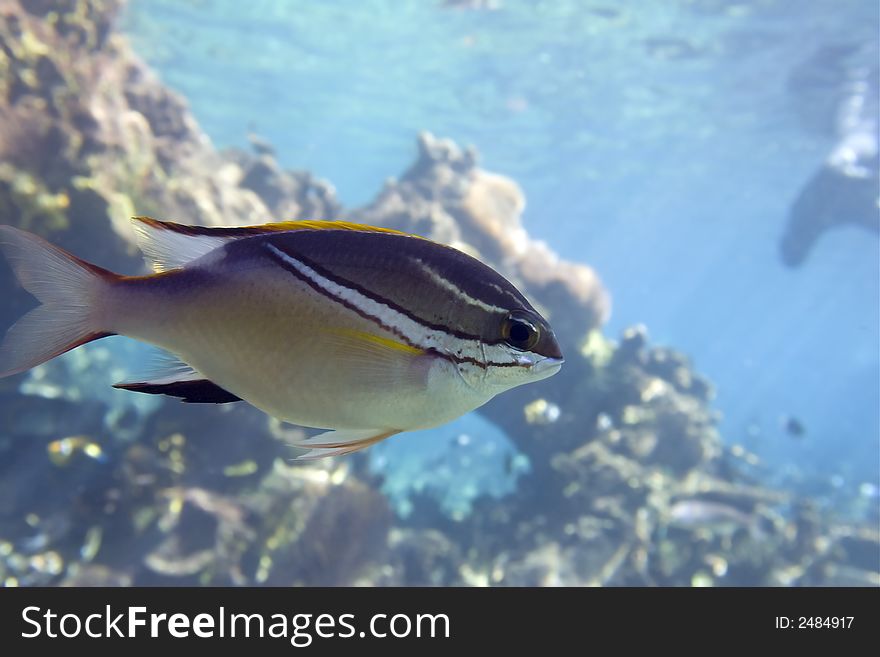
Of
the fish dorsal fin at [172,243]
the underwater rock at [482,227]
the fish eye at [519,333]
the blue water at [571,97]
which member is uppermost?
the blue water at [571,97]

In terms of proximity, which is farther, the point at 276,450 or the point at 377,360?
the point at 276,450

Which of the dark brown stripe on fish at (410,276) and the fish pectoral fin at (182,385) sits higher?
the dark brown stripe on fish at (410,276)

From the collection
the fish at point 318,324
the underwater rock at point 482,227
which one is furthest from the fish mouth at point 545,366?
the underwater rock at point 482,227

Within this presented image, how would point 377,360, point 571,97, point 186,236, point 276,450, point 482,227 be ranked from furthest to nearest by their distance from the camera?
1. point 571,97
2. point 482,227
3. point 276,450
4. point 186,236
5. point 377,360

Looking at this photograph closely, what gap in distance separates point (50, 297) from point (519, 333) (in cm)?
98

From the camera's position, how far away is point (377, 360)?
1104 millimetres

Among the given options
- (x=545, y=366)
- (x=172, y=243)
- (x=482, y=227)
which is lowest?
(x=545, y=366)

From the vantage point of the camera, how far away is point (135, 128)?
7.38 m

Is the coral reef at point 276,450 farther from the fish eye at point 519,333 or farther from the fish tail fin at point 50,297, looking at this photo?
the fish eye at point 519,333

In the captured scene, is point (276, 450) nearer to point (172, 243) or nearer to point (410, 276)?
point (172, 243)

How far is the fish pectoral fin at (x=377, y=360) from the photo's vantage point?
1.10m

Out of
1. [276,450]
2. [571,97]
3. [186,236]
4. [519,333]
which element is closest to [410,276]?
[519,333]

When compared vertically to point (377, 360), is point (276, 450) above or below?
above

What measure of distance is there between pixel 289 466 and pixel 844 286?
62805 millimetres
